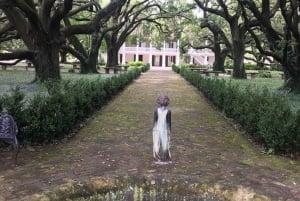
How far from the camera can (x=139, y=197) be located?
576cm

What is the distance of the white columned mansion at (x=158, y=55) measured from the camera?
7788cm

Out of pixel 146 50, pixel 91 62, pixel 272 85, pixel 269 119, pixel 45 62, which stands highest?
pixel 146 50

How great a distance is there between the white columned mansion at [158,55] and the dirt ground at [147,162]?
6782 cm

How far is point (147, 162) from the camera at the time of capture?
275 inches

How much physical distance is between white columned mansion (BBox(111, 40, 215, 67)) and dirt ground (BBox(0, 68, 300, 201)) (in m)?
67.8

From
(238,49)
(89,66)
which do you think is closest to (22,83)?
(89,66)

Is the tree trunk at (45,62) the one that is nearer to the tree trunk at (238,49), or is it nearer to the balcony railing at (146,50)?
the tree trunk at (238,49)

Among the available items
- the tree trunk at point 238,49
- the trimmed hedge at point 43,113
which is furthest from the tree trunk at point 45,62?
the tree trunk at point 238,49

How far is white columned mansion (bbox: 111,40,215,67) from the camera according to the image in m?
77.9

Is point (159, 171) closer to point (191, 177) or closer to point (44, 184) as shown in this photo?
point (191, 177)

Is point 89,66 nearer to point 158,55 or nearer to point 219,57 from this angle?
point 219,57

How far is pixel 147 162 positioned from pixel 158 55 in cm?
7373

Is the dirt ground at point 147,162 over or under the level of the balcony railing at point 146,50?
under

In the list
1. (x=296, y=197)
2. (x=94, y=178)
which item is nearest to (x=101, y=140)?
(x=94, y=178)
